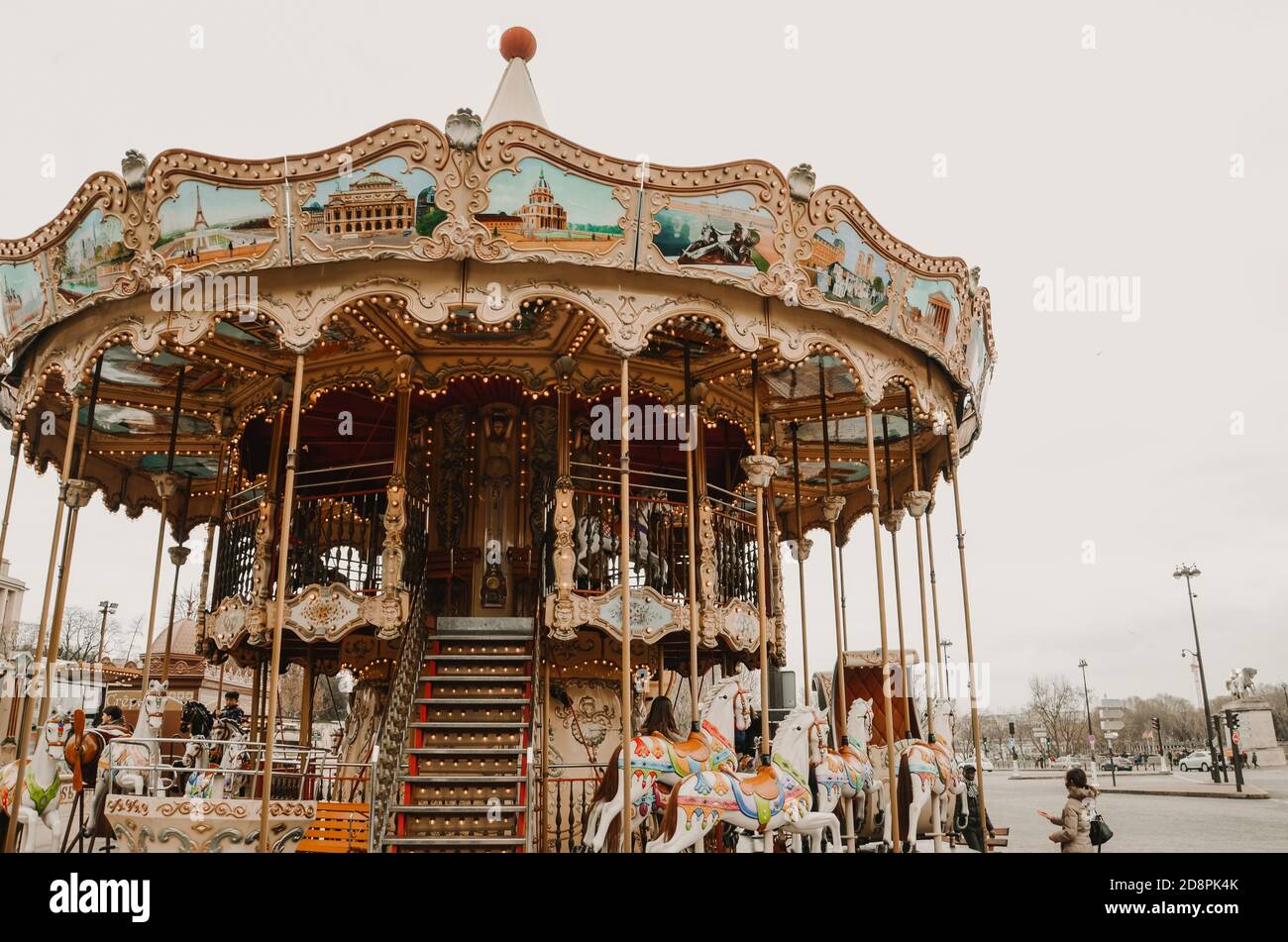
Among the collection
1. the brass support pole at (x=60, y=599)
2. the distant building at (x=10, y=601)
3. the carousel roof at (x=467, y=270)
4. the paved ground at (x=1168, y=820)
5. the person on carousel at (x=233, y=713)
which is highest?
the distant building at (x=10, y=601)

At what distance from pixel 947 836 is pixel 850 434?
6.42 m

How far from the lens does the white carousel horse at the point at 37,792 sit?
31.7 ft

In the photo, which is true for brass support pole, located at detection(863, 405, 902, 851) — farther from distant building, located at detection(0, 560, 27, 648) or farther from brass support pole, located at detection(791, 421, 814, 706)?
distant building, located at detection(0, 560, 27, 648)

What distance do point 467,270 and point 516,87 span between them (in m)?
7.28

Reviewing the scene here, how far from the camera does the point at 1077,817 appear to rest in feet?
28.1

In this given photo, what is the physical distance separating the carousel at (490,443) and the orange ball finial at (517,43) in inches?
54.3

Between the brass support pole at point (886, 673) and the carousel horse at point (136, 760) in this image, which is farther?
the brass support pole at point (886, 673)

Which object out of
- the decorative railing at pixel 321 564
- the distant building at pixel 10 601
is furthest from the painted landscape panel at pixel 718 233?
the distant building at pixel 10 601

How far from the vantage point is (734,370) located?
12.8 meters

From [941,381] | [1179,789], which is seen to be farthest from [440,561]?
[1179,789]

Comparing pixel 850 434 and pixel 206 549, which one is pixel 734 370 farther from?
pixel 206 549

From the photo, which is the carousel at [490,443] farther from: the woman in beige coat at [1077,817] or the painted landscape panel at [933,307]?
the woman in beige coat at [1077,817]

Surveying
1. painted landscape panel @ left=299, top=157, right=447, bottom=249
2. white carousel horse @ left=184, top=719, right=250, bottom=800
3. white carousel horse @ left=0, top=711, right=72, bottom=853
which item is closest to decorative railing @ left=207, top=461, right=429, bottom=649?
white carousel horse @ left=184, top=719, right=250, bottom=800

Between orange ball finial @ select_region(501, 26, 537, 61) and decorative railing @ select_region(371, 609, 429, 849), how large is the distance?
991cm
